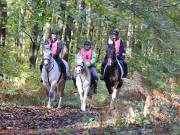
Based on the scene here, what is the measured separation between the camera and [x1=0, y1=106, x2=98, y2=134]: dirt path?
10.0 metres

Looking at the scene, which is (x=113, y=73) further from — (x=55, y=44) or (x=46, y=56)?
(x=46, y=56)

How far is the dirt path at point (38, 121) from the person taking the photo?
10048mm

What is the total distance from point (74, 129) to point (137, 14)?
391 centimetres

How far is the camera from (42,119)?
12.7 m

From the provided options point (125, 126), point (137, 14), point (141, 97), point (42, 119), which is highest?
point (137, 14)

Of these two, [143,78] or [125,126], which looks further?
[143,78]

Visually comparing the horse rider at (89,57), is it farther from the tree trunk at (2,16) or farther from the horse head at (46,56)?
the tree trunk at (2,16)

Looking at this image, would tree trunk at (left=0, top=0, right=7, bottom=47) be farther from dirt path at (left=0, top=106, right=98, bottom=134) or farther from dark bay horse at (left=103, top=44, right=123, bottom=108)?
dirt path at (left=0, top=106, right=98, bottom=134)

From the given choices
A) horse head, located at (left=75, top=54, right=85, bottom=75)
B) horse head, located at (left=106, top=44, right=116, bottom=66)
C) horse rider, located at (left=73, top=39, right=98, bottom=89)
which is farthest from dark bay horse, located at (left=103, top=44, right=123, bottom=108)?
horse head, located at (left=75, top=54, right=85, bottom=75)

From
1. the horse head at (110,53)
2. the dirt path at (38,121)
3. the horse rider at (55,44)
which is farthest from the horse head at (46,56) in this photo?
the horse head at (110,53)

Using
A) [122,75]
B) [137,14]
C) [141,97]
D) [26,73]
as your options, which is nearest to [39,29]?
[26,73]

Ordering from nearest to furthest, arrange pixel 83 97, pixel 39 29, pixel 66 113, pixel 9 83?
pixel 66 113 → pixel 83 97 → pixel 9 83 → pixel 39 29

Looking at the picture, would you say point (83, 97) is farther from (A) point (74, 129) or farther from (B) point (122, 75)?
(A) point (74, 129)

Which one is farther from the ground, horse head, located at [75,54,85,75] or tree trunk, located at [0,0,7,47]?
tree trunk, located at [0,0,7,47]
